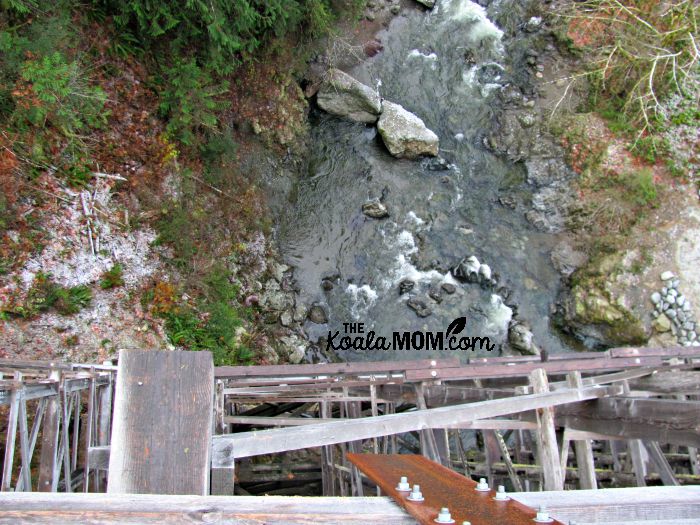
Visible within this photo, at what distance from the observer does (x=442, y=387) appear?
6168mm

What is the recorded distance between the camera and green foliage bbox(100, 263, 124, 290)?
884cm

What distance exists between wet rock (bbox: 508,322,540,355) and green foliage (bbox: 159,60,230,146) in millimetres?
8449

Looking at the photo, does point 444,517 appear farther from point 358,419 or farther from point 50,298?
point 50,298

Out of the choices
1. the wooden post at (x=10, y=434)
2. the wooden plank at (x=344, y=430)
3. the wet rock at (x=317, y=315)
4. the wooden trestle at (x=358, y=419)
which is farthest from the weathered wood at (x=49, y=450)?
the wet rock at (x=317, y=315)

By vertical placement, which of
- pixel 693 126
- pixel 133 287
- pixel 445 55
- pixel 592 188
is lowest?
pixel 133 287

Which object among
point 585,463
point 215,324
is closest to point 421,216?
point 215,324

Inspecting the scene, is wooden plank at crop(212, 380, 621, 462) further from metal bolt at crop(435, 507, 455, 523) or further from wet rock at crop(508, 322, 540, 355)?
wet rock at crop(508, 322, 540, 355)

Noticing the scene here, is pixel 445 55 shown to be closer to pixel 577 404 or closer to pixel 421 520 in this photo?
pixel 577 404

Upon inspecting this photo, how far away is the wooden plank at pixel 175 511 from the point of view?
148cm

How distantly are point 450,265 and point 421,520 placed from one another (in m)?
11.5

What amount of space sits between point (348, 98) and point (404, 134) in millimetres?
1838

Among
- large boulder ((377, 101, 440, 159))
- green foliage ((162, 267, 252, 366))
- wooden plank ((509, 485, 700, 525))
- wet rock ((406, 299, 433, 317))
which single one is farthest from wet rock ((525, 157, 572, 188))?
wooden plank ((509, 485, 700, 525))

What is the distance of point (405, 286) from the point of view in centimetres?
1232

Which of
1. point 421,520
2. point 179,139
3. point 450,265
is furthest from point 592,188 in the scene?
point 421,520
